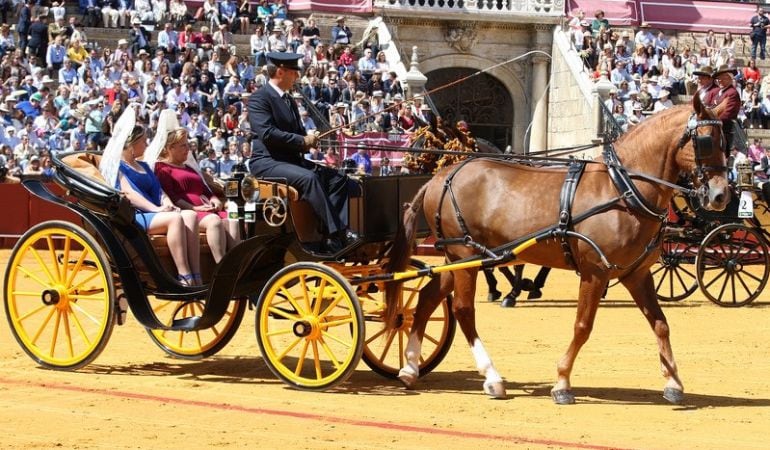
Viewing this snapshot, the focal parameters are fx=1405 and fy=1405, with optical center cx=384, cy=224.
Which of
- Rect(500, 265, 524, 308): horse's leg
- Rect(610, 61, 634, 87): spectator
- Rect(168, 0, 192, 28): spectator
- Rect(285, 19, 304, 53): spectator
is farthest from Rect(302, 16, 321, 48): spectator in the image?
Rect(500, 265, 524, 308): horse's leg

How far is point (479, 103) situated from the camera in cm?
3073

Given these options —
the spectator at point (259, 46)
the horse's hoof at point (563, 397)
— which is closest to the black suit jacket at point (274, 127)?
the horse's hoof at point (563, 397)

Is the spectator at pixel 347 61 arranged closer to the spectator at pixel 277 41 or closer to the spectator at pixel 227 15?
the spectator at pixel 277 41

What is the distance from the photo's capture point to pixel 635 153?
28.3ft

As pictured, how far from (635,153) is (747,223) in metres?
6.67

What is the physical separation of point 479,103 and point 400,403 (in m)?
22.7

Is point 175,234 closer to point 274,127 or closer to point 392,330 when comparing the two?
point 274,127

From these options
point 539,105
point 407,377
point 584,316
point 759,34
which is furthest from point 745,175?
point 759,34

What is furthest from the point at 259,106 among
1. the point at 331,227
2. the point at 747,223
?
the point at 747,223

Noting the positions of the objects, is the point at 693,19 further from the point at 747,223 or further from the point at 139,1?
the point at 747,223

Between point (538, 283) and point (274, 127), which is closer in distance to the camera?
point (274, 127)

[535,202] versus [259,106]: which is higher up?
[259,106]

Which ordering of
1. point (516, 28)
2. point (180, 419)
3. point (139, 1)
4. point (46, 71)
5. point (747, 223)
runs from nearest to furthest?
1. point (180, 419)
2. point (747, 223)
3. point (46, 71)
4. point (139, 1)
5. point (516, 28)

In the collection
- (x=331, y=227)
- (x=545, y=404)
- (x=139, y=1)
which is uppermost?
(x=139, y=1)
